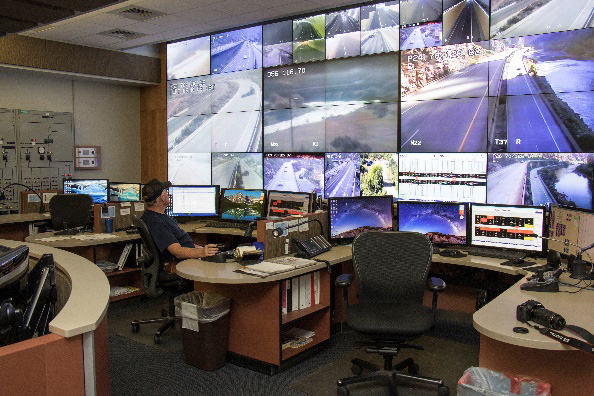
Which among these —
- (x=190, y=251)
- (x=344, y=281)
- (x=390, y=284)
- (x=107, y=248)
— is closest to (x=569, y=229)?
(x=390, y=284)

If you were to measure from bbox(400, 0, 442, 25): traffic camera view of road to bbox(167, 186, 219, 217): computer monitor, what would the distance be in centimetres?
261

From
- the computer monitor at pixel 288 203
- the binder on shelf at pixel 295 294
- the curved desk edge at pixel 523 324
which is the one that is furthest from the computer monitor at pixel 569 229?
the computer monitor at pixel 288 203

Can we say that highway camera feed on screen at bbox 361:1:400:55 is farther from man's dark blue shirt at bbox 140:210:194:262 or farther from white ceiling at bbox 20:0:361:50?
man's dark blue shirt at bbox 140:210:194:262

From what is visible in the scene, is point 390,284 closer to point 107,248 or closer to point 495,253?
point 495,253

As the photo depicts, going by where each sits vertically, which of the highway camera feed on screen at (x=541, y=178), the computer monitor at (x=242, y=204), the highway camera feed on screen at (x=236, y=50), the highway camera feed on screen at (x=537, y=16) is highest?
the highway camera feed on screen at (x=236, y=50)

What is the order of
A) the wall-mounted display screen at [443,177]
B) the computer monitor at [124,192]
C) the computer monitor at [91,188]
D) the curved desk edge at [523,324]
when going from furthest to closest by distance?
the computer monitor at [91,188]
the computer monitor at [124,192]
the wall-mounted display screen at [443,177]
the curved desk edge at [523,324]

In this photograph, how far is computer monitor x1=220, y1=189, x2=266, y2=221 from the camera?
5.04 m

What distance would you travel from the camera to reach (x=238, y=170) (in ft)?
22.6

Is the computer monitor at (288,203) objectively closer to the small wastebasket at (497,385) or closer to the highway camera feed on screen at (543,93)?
the highway camera feed on screen at (543,93)

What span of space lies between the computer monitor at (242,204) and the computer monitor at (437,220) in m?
1.41

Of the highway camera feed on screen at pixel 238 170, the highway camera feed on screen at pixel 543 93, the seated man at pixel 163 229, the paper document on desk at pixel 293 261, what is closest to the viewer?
the paper document on desk at pixel 293 261

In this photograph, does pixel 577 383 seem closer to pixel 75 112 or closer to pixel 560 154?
pixel 560 154

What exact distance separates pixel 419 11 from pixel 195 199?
2.95 metres

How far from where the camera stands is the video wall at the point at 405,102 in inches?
178
